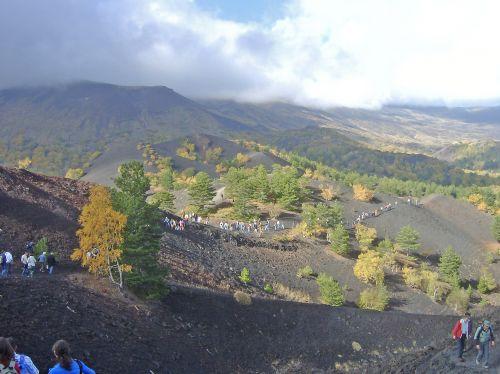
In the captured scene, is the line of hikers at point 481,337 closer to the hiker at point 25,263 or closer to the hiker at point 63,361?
the hiker at point 63,361

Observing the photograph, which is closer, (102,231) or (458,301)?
(102,231)

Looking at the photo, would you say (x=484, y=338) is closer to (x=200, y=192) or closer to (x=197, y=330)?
(x=197, y=330)

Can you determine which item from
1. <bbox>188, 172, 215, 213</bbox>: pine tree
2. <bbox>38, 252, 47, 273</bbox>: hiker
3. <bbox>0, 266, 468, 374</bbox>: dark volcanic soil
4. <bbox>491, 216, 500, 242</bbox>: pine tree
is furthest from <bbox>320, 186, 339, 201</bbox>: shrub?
<bbox>38, 252, 47, 273</bbox>: hiker

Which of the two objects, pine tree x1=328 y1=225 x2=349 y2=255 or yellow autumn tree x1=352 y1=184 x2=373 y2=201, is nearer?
pine tree x1=328 y1=225 x2=349 y2=255

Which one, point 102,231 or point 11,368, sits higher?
point 11,368

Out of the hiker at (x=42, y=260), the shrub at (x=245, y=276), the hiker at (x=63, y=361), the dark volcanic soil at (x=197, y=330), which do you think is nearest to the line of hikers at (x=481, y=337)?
the dark volcanic soil at (x=197, y=330)

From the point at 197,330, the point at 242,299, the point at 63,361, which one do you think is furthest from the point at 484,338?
the point at 242,299

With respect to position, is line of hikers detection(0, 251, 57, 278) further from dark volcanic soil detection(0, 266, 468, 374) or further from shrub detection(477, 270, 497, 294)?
shrub detection(477, 270, 497, 294)
